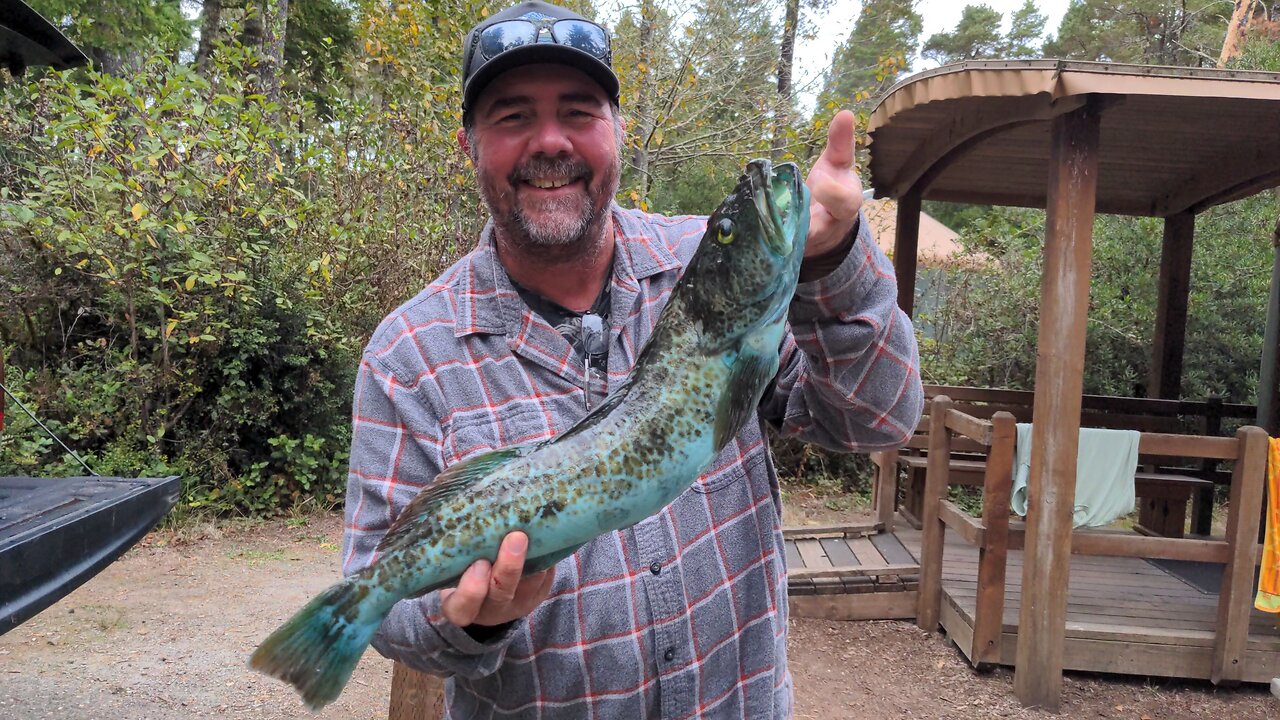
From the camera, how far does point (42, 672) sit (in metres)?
5.33

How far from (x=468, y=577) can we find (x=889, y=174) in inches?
284

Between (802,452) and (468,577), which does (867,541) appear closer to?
(802,452)

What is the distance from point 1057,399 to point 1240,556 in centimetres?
167

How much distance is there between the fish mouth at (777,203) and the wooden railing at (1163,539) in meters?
4.70

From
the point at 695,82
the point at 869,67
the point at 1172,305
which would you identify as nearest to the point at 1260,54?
the point at 869,67

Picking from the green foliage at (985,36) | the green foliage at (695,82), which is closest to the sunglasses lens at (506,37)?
the green foliage at (695,82)

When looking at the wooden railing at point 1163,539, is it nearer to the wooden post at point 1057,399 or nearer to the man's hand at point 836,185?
the wooden post at point 1057,399

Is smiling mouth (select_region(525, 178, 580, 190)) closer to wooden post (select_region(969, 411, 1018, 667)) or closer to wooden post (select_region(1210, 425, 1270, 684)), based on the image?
wooden post (select_region(969, 411, 1018, 667))

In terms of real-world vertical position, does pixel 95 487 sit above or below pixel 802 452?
above

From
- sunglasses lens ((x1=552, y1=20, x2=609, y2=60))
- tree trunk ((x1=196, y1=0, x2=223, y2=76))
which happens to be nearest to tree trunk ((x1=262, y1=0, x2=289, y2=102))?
tree trunk ((x1=196, y1=0, x2=223, y2=76))

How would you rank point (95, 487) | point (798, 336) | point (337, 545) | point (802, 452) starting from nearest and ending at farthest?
point (798, 336), point (95, 487), point (337, 545), point (802, 452)

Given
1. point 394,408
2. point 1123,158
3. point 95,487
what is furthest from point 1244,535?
point 95,487

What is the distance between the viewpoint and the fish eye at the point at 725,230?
4.90 ft

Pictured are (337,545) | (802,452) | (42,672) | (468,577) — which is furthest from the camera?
(802,452)
